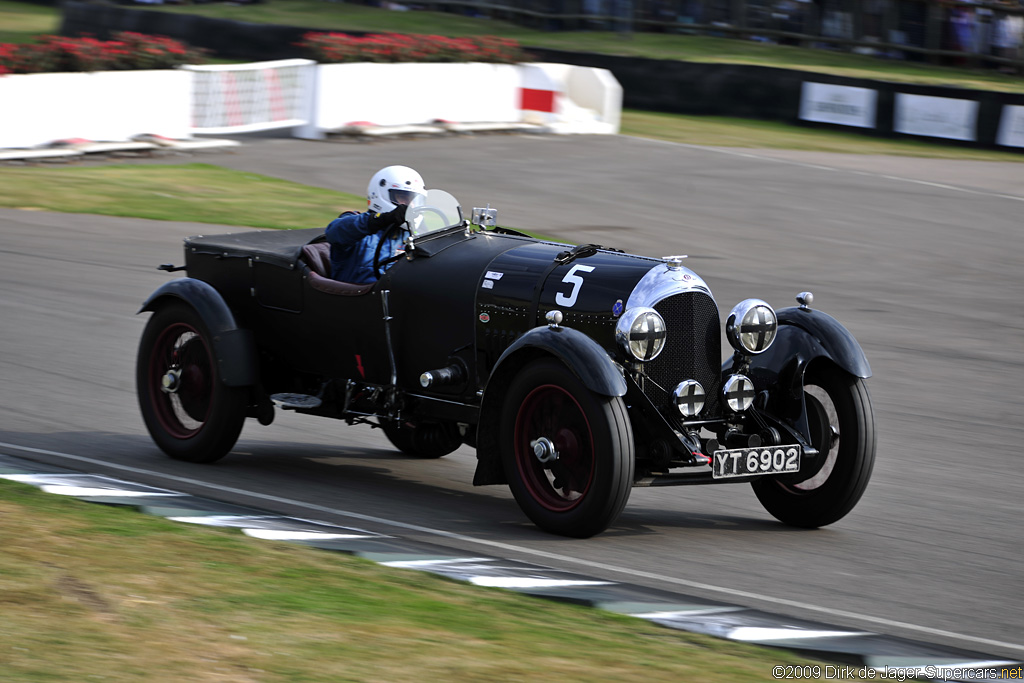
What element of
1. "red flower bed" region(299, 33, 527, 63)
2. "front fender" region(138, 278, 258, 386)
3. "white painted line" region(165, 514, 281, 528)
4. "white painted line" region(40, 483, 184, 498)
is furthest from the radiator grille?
"red flower bed" region(299, 33, 527, 63)

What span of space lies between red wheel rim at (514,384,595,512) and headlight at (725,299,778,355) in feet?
2.96

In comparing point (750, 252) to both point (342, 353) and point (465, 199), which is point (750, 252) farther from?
point (342, 353)

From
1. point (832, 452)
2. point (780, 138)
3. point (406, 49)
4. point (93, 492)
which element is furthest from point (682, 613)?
point (780, 138)

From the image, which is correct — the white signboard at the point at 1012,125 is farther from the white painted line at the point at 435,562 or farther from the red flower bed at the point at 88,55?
the white painted line at the point at 435,562

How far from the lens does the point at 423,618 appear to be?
485 cm

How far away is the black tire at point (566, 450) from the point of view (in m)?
5.72

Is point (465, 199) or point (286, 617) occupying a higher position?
point (465, 199)

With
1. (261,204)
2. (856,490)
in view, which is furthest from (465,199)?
(856,490)

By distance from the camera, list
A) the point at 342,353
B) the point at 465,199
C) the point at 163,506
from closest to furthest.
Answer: the point at 163,506 → the point at 342,353 → the point at 465,199

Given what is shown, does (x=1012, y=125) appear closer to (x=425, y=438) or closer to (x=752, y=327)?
(x=425, y=438)

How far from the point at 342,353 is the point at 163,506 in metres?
1.32

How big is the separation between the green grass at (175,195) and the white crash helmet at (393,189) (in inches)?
332

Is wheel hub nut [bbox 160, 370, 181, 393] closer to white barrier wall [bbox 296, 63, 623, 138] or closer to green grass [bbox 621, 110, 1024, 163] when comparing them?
white barrier wall [bbox 296, 63, 623, 138]

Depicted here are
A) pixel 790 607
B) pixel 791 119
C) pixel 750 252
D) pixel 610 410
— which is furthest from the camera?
pixel 791 119
